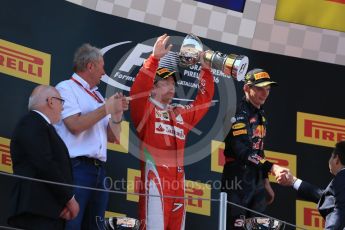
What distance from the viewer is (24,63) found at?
18.3 ft

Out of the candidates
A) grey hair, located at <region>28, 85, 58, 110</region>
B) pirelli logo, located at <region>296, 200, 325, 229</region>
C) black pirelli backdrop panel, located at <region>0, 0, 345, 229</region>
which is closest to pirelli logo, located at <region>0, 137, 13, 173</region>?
black pirelli backdrop panel, located at <region>0, 0, 345, 229</region>

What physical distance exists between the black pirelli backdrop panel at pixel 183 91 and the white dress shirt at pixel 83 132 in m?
0.67

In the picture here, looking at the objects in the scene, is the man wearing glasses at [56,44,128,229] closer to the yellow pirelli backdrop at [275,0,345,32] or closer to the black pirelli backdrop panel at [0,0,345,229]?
the black pirelli backdrop panel at [0,0,345,229]

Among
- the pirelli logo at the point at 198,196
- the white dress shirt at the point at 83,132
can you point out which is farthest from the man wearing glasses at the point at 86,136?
the pirelli logo at the point at 198,196

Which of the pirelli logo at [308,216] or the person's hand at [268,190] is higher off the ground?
the person's hand at [268,190]

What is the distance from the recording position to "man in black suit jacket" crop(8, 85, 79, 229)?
4195mm

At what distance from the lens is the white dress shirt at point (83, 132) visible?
4.83m

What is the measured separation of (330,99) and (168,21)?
1309 millimetres

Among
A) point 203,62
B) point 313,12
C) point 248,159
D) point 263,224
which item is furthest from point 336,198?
point 313,12

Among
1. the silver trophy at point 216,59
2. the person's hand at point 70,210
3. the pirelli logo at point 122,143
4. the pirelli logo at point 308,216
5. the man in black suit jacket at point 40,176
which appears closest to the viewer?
the man in black suit jacket at point 40,176

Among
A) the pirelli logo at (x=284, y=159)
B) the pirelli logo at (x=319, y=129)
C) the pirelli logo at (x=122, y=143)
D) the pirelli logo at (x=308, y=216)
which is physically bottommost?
the pirelli logo at (x=308, y=216)

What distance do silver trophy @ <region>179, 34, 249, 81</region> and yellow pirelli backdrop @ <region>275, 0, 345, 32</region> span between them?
1166 millimetres

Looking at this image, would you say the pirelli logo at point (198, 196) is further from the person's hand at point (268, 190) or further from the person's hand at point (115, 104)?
the person's hand at point (115, 104)

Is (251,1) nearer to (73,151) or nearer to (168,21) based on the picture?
(168,21)
